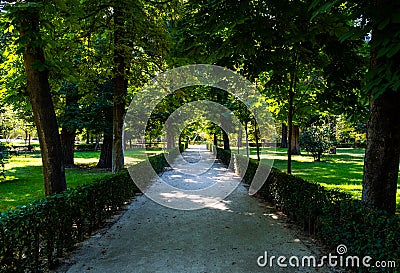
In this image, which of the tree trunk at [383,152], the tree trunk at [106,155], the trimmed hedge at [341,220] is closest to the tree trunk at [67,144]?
the tree trunk at [106,155]

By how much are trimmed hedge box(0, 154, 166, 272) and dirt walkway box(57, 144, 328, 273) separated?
33cm

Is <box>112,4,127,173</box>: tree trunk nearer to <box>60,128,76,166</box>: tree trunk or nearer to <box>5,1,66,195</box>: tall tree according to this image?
<box>5,1,66,195</box>: tall tree

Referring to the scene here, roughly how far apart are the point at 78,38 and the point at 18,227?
7.14 m

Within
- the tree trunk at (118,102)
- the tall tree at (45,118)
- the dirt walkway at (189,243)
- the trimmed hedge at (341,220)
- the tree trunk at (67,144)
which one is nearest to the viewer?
the trimmed hedge at (341,220)

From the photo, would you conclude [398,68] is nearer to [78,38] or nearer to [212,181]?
[78,38]

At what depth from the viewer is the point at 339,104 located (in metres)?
8.23

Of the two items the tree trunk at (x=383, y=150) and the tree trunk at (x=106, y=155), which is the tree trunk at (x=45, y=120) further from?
the tree trunk at (x=106, y=155)

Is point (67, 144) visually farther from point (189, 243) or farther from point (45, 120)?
point (189, 243)

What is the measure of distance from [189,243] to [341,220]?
2794 mm

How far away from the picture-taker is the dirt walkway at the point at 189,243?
5.00m

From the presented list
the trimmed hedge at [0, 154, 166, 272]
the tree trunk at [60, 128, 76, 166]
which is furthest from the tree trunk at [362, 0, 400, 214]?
the tree trunk at [60, 128, 76, 166]

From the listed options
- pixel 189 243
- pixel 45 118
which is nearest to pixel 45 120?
pixel 45 118

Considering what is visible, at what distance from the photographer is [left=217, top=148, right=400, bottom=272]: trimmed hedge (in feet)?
12.7

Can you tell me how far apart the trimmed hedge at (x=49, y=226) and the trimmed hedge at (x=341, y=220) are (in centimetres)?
445
